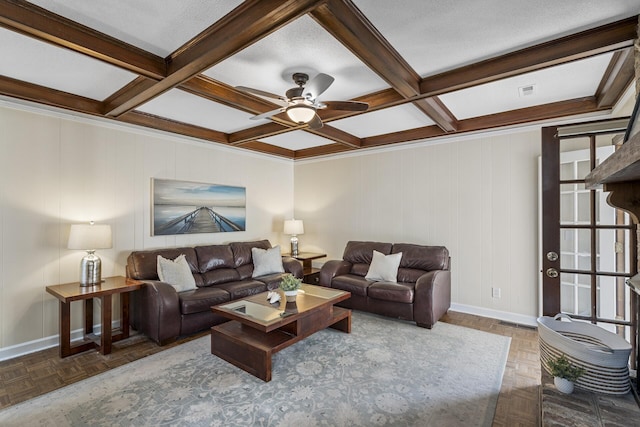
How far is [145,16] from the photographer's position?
6.13ft

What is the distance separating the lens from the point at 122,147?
374cm

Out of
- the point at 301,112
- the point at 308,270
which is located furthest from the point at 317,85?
the point at 308,270

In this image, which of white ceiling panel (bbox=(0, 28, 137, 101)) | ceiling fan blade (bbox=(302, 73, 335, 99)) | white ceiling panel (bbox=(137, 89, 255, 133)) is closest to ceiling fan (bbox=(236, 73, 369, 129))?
ceiling fan blade (bbox=(302, 73, 335, 99))

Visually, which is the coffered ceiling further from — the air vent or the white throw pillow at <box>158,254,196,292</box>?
the white throw pillow at <box>158,254,196,292</box>

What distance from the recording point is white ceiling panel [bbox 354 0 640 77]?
5.79 feet

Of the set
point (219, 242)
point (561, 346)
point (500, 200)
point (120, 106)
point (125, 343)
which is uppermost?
point (120, 106)

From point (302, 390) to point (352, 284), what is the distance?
1861 mm

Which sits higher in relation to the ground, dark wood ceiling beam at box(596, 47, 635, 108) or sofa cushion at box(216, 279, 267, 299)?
dark wood ceiling beam at box(596, 47, 635, 108)

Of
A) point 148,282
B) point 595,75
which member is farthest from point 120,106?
point 595,75

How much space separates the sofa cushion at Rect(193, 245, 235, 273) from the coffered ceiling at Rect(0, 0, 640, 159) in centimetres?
182

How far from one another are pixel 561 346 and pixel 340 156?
425cm

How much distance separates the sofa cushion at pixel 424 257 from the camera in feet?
13.3

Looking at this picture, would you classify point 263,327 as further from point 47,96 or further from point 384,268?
point 47,96

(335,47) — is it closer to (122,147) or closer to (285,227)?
(122,147)
